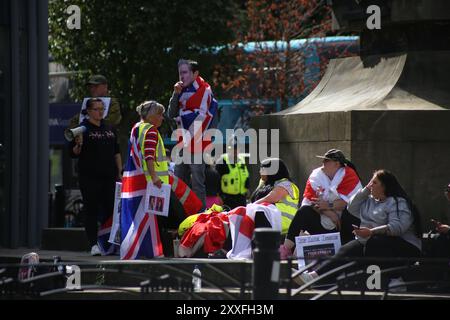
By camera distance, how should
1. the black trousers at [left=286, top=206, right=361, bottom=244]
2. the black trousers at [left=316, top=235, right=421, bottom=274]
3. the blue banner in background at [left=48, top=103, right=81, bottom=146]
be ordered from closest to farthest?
1. the black trousers at [left=316, top=235, right=421, bottom=274]
2. the black trousers at [left=286, top=206, right=361, bottom=244]
3. the blue banner in background at [left=48, top=103, right=81, bottom=146]

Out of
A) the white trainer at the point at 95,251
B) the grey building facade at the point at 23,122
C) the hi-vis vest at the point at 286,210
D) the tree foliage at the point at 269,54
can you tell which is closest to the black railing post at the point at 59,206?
the grey building facade at the point at 23,122

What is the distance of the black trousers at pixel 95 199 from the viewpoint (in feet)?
45.4

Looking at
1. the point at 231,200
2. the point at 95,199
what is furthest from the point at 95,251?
the point at 231,200

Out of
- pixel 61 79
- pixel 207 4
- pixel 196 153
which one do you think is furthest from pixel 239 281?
pixel 61 79

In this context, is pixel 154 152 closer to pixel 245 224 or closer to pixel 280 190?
pixel 245 224

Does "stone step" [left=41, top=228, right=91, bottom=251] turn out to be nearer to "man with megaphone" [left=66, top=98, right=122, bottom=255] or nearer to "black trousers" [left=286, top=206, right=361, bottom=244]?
"man with megaphone" [left=66, top=98, right=122, bottom=255]

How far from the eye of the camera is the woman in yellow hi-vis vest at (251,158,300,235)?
1295 cm

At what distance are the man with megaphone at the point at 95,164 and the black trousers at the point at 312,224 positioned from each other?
228cm

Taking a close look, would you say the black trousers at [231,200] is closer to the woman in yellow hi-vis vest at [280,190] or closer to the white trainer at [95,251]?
the white trainer at [95,251]

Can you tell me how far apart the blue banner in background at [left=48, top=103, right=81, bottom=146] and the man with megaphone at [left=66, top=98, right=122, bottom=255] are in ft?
59.6

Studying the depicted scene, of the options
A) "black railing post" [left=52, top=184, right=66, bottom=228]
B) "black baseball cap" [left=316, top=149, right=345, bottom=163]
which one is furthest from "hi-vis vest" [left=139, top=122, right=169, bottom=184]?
"black railing post" [left=52, top=184, right=66, bottom=228]

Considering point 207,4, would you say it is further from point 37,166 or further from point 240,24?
point 37,166

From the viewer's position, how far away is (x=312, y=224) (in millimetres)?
12508

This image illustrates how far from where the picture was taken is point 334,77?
15023 mm
